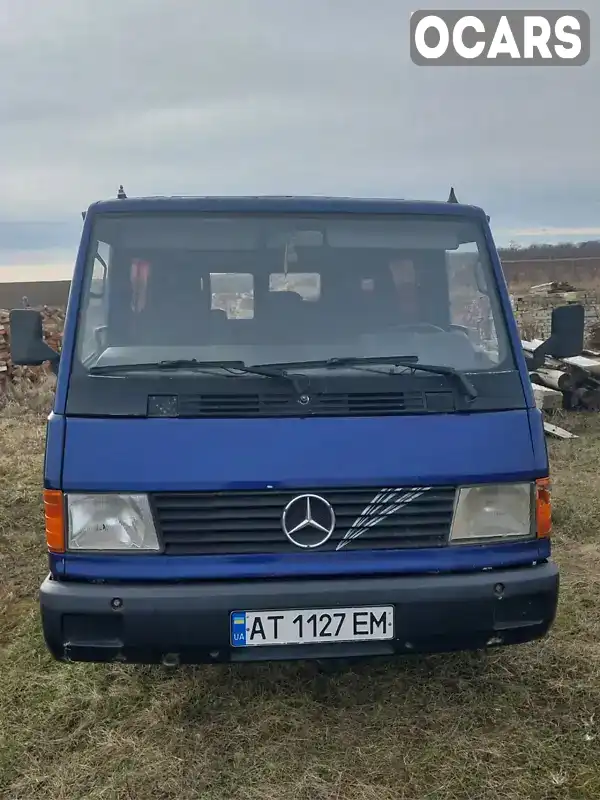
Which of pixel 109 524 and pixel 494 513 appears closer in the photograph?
pixel 109 524

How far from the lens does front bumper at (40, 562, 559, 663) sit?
2.85m

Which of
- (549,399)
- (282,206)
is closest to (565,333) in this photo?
(282,206)

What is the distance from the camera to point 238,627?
2.87 metres

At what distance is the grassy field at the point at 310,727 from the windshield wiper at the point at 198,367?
1.62 m

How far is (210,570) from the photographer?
289 cm

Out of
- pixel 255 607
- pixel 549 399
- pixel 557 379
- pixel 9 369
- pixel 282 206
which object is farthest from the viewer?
pixel 9 369

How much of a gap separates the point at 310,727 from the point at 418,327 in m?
1.93

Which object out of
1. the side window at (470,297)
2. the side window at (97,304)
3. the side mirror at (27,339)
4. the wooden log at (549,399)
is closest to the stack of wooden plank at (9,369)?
the wooden log at (549,399)

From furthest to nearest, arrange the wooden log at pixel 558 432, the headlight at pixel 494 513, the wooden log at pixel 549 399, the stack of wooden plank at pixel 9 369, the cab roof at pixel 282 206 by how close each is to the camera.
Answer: the stack of wooden plank at pixel 9 369 → the wooden log at pixel 549 399 → the wooden log at pixel 558 432 → the cab roof at pixel 282 206 → the headlight at pixel 494 513

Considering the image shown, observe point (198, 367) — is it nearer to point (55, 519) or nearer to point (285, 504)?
point (285, 504)

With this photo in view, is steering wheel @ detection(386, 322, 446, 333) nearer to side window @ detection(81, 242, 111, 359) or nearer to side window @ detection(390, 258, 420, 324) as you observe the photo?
side window @ detection(390, 258, 420, 324)

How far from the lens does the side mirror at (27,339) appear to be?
3.39m

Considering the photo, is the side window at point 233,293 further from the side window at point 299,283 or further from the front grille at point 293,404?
the front grille at point 293,404

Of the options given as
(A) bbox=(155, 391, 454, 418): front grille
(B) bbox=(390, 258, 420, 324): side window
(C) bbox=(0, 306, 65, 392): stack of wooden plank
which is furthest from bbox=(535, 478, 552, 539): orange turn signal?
(C) bbox=(0, 306, 65, 392): stack of wooden plank
